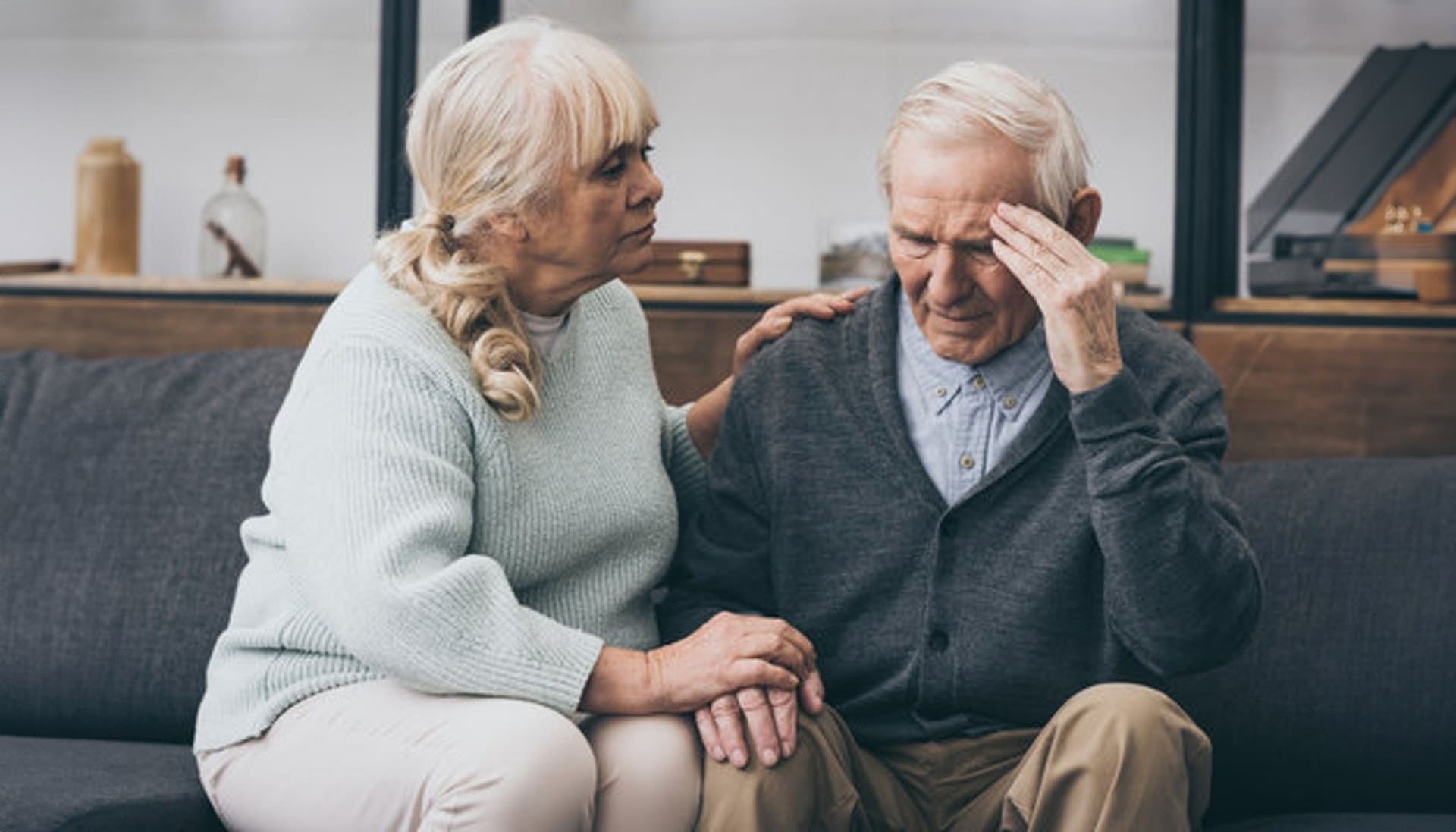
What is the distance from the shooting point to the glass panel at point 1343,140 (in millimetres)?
2893

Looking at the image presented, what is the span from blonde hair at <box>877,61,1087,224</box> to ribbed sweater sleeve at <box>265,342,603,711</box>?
0.61 meters

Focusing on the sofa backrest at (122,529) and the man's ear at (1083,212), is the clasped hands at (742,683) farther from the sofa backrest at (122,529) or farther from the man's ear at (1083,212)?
the sofa backrest at (122,529)

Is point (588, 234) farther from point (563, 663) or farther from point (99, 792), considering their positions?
point (99, 792)

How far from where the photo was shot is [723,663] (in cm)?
207

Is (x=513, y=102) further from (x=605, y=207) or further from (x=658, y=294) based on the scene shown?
(x=658, y=294)

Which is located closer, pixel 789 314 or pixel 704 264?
pixel 789 314

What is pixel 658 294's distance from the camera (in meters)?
3.05

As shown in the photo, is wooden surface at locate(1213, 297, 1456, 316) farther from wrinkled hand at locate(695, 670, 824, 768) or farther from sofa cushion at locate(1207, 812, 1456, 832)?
wrinkled hand at locate(695, 670, 824, 768)

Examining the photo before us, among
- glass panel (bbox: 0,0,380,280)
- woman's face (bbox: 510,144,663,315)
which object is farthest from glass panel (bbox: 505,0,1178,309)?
woman's face (bbox: 510,144,663,315)

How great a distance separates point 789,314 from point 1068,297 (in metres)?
0.48

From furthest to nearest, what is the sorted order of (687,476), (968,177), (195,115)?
(195,115) < (687,476) < (968,177)

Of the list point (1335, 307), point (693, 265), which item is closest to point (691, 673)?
point (693, 265)

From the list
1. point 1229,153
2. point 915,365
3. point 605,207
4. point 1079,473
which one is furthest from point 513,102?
point 1229,153

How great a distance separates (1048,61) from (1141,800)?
1.77 meters
